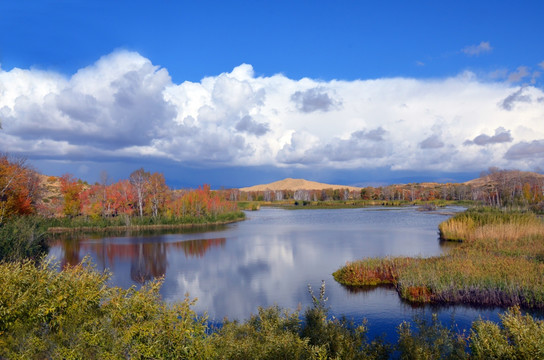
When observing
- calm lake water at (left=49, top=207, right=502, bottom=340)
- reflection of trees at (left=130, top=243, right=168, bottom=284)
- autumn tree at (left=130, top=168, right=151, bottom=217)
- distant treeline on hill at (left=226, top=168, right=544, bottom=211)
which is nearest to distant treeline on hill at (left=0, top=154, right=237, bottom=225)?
autumn tree at (left=130, top=168, right=151, bottom=217)

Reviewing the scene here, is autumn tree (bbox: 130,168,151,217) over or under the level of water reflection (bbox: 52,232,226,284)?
over

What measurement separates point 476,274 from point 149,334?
46.1ft

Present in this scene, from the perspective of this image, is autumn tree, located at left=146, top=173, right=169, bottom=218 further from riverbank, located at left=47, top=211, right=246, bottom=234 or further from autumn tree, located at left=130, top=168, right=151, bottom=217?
riverbank, located at left=47, top=211, right=246, bottom=234

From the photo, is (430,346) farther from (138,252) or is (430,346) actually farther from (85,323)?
(138,252)

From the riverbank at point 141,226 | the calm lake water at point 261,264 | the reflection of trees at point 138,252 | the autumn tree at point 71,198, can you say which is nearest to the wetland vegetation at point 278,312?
the calm lake water at point 261,264

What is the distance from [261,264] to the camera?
24203mm

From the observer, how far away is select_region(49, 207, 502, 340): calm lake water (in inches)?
573

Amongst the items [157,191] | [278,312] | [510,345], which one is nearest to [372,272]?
[278,312]

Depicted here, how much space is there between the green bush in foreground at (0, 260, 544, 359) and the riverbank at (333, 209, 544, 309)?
24.9 ft

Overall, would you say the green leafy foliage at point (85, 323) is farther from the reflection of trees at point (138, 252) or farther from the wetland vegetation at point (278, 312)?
the reflection of trees at point (138, 252)

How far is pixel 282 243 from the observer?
32938 millimetres

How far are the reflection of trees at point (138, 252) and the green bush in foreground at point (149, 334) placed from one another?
1273 centimetres

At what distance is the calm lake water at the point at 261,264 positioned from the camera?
14547mm

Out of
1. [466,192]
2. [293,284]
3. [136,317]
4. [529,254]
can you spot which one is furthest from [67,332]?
[466,192]
